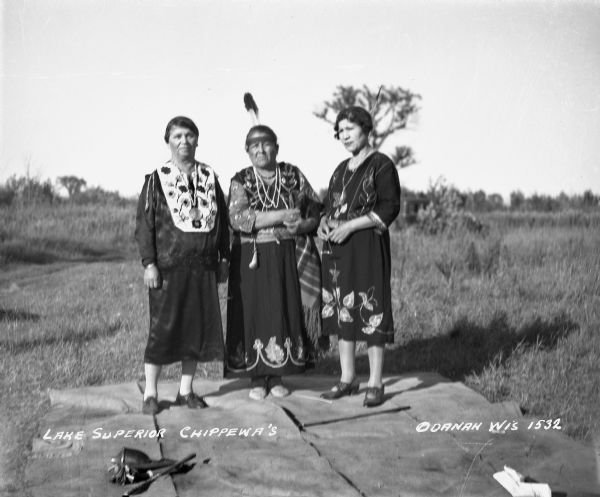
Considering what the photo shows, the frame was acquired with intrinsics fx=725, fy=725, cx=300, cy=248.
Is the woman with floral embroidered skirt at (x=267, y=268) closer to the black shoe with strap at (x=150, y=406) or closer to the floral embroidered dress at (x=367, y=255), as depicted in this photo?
the floral embroidered dress at (x=367, y=255)

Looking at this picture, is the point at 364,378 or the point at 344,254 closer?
the point at 344,254

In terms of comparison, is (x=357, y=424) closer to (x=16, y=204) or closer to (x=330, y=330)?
(x=330, y=330)

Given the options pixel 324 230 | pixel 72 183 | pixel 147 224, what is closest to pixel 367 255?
pixel 324 230

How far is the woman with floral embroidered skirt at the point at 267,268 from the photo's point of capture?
16.3ft

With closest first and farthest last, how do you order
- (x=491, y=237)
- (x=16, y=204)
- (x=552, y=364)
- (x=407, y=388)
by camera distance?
1. (x=407, y=388)
2. (x=552, y=364)
3. (x=16, y=204)
4. (x=491, y=237)

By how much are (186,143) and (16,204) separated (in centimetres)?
654

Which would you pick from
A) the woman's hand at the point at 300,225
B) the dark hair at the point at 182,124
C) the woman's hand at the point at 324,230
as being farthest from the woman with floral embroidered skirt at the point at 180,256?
the woman's hand at the point at 324,230

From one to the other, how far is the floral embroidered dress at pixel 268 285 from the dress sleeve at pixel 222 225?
5 centimetres

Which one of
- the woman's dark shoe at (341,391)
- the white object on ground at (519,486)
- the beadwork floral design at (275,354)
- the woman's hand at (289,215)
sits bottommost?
the white object on ground at (519,486)

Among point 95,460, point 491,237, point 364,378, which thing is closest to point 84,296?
point 364,378

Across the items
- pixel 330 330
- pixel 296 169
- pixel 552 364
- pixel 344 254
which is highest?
pixel 296 169

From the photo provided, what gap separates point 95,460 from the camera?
154 inches

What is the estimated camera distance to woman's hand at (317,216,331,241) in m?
5.07

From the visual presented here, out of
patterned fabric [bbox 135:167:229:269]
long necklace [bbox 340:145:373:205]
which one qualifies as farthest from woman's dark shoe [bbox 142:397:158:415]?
long necklace [bbox 340:145:373:205]
